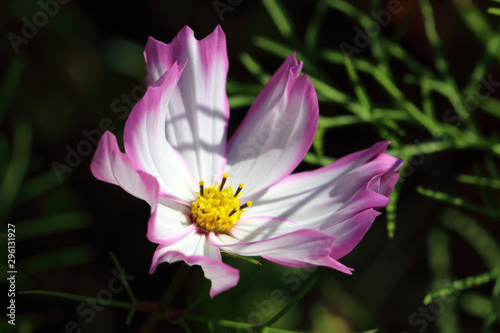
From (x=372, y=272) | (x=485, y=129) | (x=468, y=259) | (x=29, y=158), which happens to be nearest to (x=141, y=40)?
(x=29, y=158)

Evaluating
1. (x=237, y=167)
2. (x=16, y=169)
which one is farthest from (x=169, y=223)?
(x=16, y=169)

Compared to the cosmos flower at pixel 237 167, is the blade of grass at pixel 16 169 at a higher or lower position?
lower

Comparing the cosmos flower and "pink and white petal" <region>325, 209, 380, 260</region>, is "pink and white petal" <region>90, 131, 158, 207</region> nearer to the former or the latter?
the cosmos flower

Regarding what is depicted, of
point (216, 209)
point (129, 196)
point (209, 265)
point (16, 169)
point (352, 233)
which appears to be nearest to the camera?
point (209, 265)

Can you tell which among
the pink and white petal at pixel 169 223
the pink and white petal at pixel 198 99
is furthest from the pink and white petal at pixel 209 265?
the pink and white petal at pixel 198 99

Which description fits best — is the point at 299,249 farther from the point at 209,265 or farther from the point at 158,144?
the point at 158,144

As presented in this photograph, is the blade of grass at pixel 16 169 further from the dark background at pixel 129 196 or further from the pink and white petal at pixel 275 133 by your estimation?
the pink and white petal at pixel 275 133

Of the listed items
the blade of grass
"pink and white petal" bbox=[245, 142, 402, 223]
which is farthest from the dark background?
"pink and white petal" bbox=[245, 142, 402, 223]

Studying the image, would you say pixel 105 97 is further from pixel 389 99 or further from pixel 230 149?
pixel 389 99

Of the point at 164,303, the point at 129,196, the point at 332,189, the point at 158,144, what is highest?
the point at 158,144
